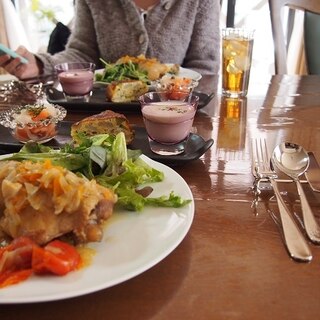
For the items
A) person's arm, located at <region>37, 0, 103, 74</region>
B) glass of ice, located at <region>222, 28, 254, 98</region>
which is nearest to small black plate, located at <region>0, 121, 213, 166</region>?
glass of ice, located at <region>222, 28, 254, 98</region>

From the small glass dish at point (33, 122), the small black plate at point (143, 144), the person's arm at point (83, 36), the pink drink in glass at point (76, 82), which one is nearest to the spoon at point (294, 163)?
the small black plate at point (143, 144)

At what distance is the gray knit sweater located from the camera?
2.20 meters

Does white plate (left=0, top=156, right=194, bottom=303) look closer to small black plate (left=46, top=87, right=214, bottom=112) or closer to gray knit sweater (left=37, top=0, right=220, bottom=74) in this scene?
A: small black plate (left=46, top=87, right=214, bottom=112)

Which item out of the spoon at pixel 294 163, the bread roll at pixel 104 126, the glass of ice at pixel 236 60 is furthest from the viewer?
the glass of ice at pixel 236 60

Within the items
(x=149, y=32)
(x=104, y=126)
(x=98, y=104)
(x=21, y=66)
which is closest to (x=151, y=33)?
(x=149, y=32)

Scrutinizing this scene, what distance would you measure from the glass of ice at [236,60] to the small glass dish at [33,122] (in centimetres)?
72

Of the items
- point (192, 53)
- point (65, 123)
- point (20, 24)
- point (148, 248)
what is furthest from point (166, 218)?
point (20, 24)

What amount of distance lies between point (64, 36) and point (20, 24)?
124cm

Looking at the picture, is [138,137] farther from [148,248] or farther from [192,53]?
[192,53]

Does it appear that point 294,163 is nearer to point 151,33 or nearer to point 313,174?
point 313,174

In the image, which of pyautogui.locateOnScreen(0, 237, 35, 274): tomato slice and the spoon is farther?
the spoon

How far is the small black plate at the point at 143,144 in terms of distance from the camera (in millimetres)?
989

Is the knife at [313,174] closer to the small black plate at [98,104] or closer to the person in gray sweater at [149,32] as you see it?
the small black plate at [98,104]

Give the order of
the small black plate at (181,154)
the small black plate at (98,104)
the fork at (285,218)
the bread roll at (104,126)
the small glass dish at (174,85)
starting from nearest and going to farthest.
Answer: the fork at (285,218)
the small black plate at (181,154)
the bread roll at (104,126)
the small glass dish at (174,85)
the small black plate at (98,104)
